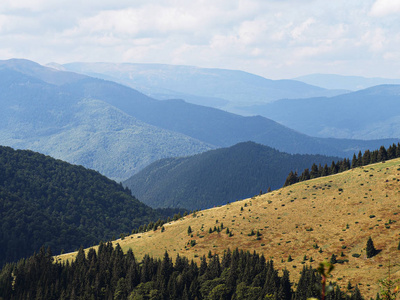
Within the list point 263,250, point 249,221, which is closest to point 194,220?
point 249,221

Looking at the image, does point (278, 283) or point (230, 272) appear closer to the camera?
point (278, 283)

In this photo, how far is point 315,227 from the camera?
471 ft

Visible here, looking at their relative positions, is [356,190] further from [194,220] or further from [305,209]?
[194,220]

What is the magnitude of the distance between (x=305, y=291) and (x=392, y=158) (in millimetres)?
115215

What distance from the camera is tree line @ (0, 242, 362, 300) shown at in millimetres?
106875

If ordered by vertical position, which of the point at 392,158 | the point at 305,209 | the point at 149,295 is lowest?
the point at 149,295

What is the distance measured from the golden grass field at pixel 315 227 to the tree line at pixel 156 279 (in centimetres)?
943

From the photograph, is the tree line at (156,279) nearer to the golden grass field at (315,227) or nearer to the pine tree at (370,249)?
the golden grass field at (315,227)

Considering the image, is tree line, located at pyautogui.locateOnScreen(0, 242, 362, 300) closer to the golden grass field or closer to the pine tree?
the golden grass field

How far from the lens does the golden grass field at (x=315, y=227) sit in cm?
11700

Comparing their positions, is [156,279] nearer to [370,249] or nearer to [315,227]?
[315,227]

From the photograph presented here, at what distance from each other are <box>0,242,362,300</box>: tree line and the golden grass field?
9429mm

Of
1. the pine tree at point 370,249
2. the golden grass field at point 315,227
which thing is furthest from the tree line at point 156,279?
the pine tree at point 370,249

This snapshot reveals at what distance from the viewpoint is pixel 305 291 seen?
100m
